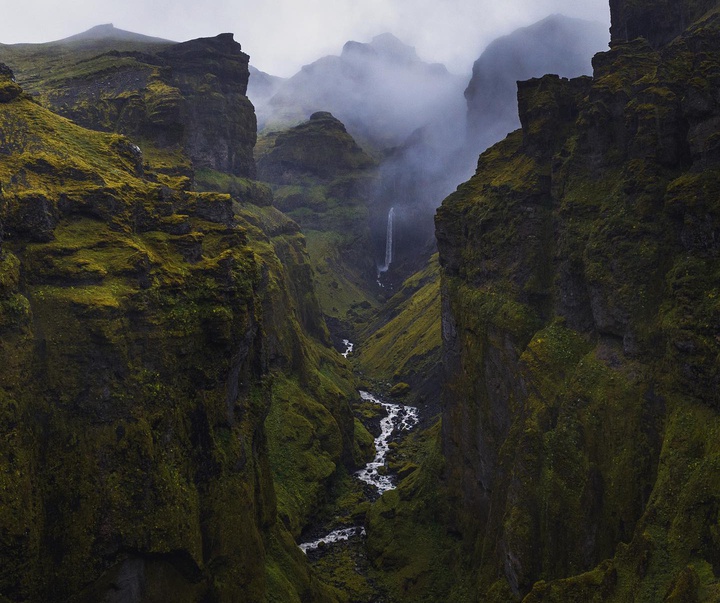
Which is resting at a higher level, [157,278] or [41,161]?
[41,161]

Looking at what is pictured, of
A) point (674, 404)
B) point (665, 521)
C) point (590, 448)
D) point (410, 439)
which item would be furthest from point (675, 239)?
point (410, 439)

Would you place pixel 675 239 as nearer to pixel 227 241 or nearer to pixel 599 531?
pixel 599 531

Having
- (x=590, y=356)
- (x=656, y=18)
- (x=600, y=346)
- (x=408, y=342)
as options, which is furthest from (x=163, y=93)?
(x=600, y=346)

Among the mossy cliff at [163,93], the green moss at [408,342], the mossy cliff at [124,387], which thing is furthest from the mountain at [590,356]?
the green moss at [408,342]

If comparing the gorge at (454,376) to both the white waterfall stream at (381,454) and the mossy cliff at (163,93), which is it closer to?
the white waterfall stream at (381,454)

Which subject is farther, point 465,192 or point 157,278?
point 465,192

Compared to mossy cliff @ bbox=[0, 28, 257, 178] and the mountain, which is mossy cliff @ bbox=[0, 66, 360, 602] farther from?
mossy cliff @ bbox=[0, 28, 257, 178]

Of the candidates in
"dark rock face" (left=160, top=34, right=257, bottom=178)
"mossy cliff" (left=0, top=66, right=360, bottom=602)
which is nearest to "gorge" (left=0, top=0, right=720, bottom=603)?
"mossy cliff" (left=0, top=66, right=360, bottom=602)
